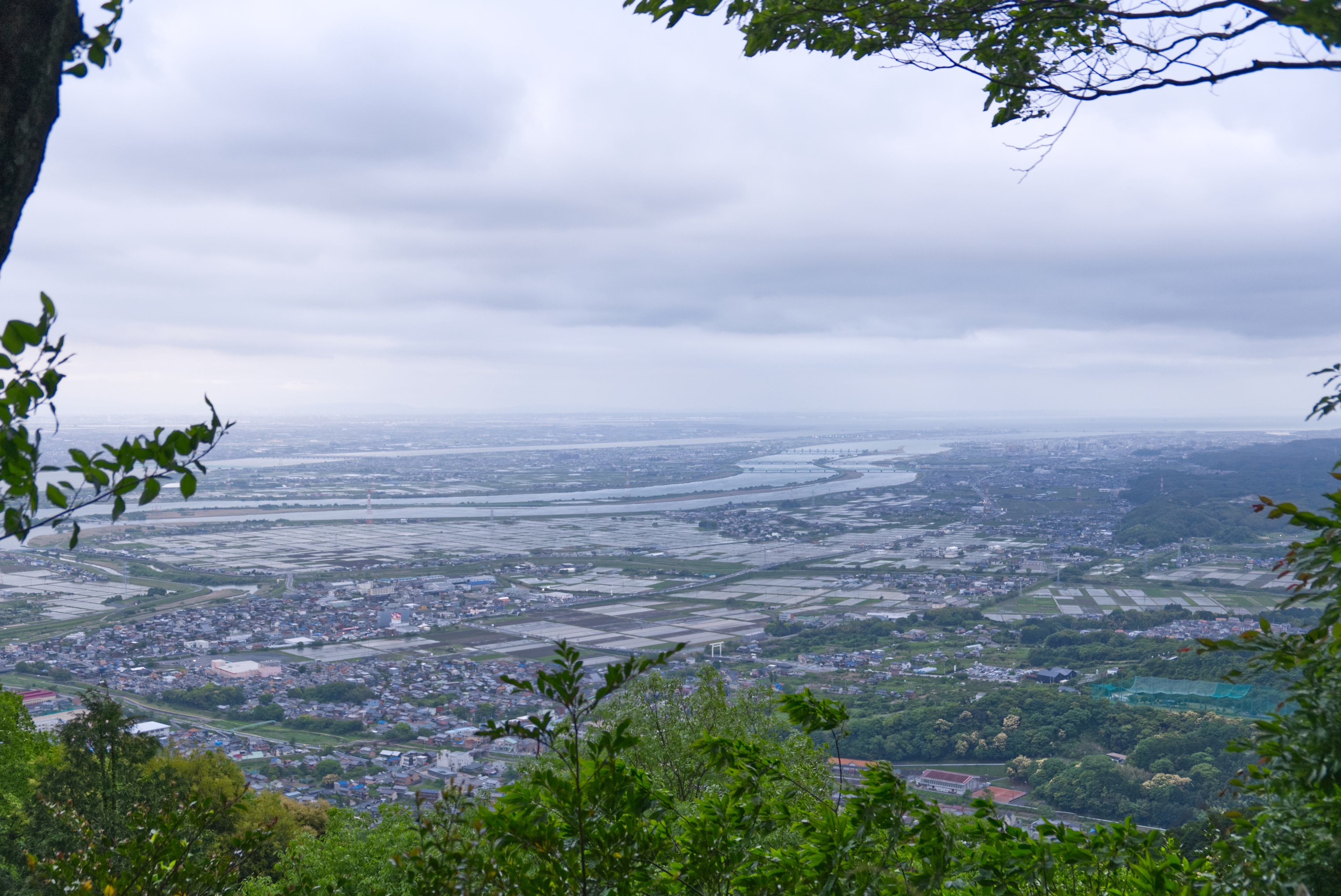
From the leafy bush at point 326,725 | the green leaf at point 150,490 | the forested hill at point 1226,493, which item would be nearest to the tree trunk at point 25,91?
the green leaf at point 150,490

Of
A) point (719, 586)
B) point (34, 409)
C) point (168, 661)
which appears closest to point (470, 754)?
point (168, 661)

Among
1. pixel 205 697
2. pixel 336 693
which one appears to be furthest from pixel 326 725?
pixel 205 697

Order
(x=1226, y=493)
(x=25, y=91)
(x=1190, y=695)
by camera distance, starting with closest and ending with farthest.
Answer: (x=25, y=91) → (x=1190, y=695) → (x=1226, y=493)

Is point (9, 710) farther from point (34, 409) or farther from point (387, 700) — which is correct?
point (34, 409)

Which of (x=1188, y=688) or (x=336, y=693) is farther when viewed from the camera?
(x=336, y=693)

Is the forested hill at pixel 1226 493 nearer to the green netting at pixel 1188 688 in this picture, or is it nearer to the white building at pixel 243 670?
the green netting at pixel 1188 688

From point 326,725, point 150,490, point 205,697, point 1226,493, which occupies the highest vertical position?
point 150,490

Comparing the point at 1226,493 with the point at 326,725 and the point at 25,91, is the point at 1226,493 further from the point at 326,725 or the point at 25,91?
the point at 25,91
